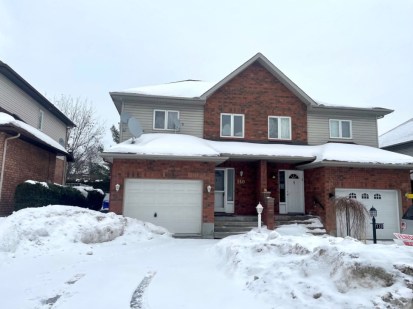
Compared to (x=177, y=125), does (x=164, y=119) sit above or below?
above

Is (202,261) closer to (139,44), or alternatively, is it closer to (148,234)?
(148,234)

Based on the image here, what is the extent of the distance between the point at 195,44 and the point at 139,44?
15.6 feet

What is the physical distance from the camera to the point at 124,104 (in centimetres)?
1627

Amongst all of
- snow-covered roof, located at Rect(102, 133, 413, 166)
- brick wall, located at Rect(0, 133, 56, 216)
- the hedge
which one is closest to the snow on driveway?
snow-covered roof, located at Rect(102, 133, 413, 166)

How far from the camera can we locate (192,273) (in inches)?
264

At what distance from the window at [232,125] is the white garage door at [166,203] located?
405 cm

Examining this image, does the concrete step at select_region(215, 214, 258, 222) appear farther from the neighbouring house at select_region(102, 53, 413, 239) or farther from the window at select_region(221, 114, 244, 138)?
the window at select_region(221, 114, 244, 138)

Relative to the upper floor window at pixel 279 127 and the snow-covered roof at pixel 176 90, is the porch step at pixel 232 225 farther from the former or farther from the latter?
the snow-covered roof at pixel 176 90

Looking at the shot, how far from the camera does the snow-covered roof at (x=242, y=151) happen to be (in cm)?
1359

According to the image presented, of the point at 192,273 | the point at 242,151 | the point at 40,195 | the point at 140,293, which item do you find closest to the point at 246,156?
the point at 242,151

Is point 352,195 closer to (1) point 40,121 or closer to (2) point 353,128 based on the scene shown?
(2) point 353,128

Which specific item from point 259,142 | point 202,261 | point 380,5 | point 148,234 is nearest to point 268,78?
point 259,142

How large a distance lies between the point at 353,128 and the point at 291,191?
5.07 metres

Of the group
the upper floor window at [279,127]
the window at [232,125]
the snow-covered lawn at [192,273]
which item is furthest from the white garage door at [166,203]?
the upper floor window at [279,127]
